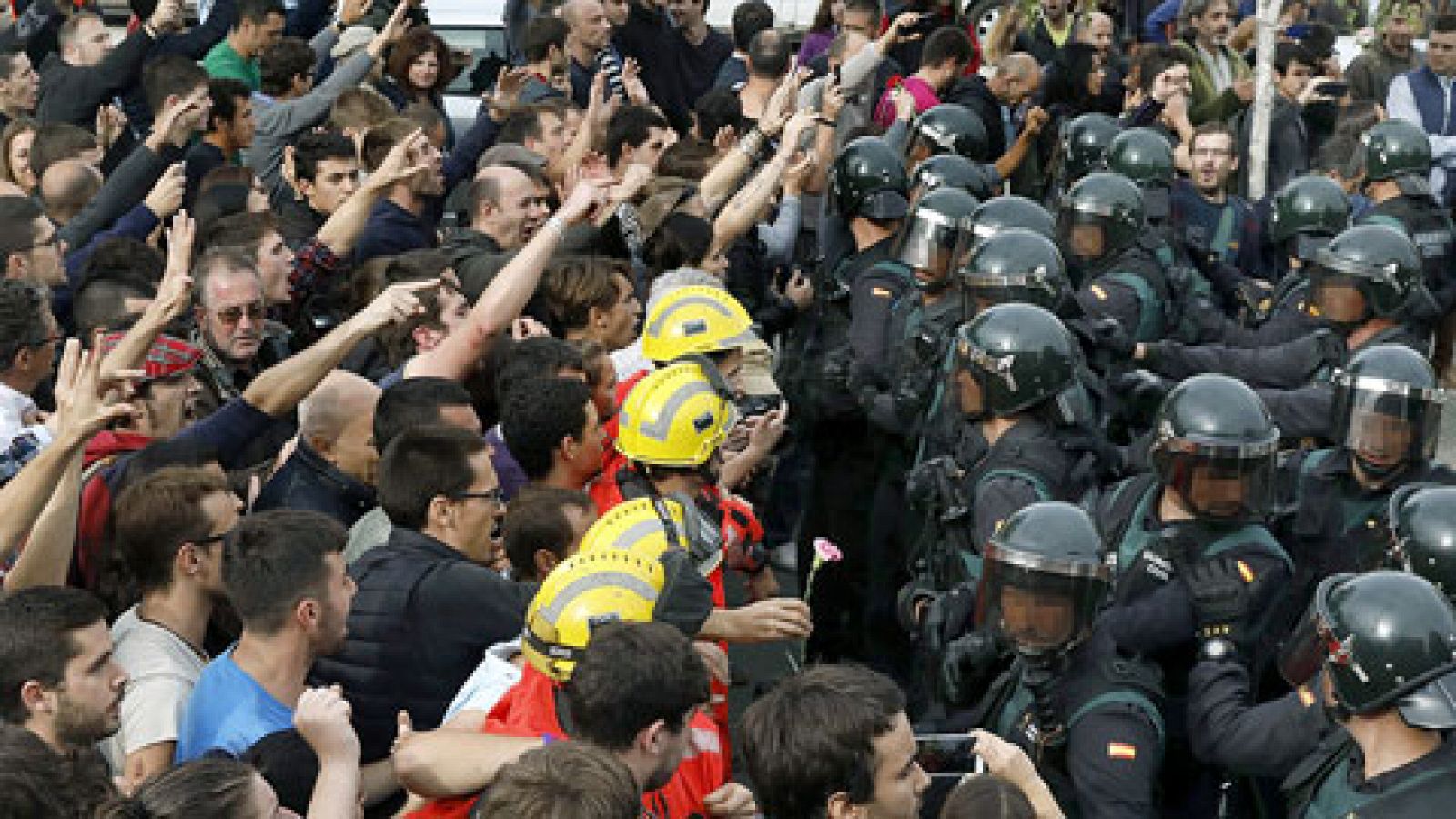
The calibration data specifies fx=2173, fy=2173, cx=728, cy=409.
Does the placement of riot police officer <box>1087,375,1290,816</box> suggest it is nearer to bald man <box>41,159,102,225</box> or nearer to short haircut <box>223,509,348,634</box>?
short haircut <box>223,509,348,634</box>

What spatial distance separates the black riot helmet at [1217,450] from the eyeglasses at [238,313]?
3102 mm

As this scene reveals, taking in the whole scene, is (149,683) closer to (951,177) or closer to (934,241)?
(934,241)

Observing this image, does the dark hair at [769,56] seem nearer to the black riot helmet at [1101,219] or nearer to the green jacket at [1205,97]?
the green jacket at [1205,97]

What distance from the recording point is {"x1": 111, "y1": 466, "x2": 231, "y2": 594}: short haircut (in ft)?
18.5

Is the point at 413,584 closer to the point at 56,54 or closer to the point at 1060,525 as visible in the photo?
the point at 1060,525

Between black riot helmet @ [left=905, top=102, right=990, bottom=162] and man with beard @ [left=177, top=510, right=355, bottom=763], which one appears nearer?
man with beard @ [left=177, top=510, right=355, bottom=763]

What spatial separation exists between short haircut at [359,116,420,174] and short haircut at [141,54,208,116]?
2.65 feet

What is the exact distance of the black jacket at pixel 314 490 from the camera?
6484mm

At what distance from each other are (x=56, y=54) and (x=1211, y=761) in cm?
975

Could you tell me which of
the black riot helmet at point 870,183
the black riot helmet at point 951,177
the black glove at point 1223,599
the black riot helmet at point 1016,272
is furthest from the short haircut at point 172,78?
the black glove at point 1223,599

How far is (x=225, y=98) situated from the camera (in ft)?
34.6

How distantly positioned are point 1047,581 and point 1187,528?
0.80m

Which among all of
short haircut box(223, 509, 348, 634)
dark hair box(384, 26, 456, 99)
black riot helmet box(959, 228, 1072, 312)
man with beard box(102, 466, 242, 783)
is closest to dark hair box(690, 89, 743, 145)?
dark hair box(384, 26, 456, 99)

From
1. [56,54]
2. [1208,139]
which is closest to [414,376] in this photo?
[1208,139]
